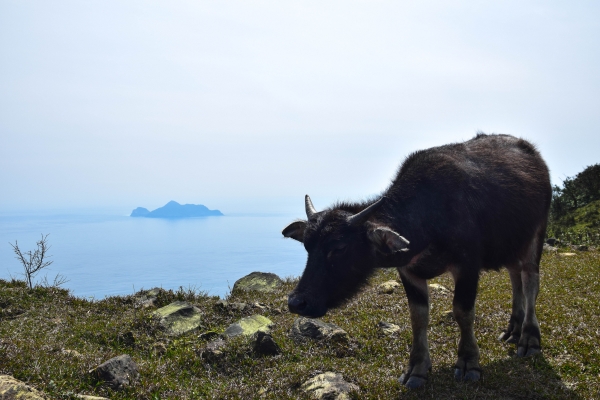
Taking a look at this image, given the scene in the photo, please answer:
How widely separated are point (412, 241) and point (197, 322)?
14.0 feet

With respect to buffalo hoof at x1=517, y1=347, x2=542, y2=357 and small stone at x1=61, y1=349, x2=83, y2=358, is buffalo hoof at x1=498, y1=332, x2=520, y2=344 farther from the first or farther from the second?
small stone at x1=61, y1=349, x2=83, y2=358

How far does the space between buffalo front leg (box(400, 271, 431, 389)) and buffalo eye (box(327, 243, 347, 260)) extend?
3.38 ft

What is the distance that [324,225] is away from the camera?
508 centimetres

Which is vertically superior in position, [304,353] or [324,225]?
[324,225]

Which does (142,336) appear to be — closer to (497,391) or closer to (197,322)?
(197,322)

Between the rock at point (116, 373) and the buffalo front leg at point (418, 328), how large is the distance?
3.16m

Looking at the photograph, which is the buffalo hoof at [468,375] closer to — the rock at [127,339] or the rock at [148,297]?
the rock at [127,339]

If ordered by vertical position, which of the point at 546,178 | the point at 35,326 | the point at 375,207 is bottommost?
the point at 35,326

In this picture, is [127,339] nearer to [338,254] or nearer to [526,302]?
[338,254]

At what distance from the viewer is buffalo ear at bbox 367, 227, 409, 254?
4715 millimetres

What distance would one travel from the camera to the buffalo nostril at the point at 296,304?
15.6 feet

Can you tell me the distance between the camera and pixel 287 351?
6.44 metres

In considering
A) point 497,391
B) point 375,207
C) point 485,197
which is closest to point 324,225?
point 375,207

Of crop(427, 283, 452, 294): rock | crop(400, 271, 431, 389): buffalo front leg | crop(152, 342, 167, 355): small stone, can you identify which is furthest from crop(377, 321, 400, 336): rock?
crop(152, 342, 167, 355): small stone
